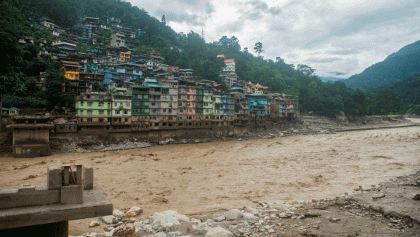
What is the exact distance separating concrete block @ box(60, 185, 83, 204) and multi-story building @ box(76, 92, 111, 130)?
26150mm

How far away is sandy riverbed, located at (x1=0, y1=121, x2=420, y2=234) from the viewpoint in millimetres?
11469

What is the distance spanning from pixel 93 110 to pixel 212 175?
18.0 m

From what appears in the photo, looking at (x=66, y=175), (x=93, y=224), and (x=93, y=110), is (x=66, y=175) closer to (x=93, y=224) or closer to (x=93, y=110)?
(x=93, y=224)

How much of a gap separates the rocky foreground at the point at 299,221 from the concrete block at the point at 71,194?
11.1 ft

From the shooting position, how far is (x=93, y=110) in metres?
27.6

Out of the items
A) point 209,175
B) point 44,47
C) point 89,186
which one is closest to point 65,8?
point 44,47

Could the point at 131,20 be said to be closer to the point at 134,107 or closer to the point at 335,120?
the point at 134,107

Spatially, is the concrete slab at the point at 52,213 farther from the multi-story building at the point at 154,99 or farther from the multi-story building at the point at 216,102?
the multi-story building at the point at 216,102

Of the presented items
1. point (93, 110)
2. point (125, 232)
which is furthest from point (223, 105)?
point (125, 232)

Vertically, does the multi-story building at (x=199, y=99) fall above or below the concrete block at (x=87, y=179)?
above

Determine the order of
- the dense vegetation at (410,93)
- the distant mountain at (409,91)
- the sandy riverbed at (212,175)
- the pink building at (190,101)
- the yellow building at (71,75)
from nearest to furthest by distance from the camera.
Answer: the sandy riverbed at (212,175), the yellow building at (71,75), the pink building at (190,101), the dense vegetation at (410,93), the distant mountain at (409,91)

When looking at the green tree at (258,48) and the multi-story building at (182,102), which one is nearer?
the multi-story building at (182,102)

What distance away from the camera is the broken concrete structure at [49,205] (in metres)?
3.05

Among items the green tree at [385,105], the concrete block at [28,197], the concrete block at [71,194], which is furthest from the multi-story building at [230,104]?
the green tree at [385,105]
